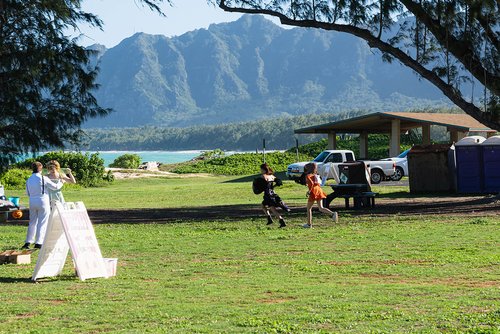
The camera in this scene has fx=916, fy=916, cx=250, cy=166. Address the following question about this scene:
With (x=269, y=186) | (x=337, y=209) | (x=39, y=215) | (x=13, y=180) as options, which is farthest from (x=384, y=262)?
(x=13, y=180)

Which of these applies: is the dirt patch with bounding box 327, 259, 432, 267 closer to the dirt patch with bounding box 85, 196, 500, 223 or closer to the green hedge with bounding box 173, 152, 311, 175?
the dirt patch with bounding box 85, 196, 500, 223

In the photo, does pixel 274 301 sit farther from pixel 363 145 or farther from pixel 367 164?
pixel 363 145

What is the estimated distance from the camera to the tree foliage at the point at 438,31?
2667 cm

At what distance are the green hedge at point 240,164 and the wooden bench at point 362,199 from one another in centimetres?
3603

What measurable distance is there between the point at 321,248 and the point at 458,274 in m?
4.18

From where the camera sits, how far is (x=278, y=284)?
11414 millimetres

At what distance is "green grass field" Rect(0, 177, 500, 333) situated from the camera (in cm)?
865

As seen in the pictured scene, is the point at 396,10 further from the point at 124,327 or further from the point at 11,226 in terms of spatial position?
the point at 124,327

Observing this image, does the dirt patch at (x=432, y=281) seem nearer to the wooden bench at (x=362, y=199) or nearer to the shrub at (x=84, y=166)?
the wooden bench at (x=362, y=199)

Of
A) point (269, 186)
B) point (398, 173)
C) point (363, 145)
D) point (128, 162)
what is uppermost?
point (363, 145)

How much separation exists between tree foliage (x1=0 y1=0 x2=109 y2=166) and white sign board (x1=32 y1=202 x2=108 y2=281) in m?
14.8

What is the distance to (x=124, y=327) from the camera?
8.62 meters

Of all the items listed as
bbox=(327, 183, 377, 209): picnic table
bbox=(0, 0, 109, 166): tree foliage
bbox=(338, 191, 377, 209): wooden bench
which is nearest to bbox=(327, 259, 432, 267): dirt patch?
bbox=(327, 183, 377, 209): picnic table

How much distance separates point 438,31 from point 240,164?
4052 cm
